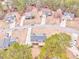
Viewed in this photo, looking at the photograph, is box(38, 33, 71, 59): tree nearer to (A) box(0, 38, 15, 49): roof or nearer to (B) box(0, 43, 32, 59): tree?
(B) box(0, 43, 32, 59): tree

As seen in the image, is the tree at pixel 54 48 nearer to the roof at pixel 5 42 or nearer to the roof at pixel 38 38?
the roof at pixel 38 38

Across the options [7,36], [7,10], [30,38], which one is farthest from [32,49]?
[7,10]

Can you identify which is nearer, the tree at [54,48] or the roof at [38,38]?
the tree at [54,48]

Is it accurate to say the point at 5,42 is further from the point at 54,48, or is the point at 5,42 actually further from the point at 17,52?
the point at 54,48

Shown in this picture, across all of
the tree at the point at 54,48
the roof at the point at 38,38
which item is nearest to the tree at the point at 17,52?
the tree at the point at 54,48

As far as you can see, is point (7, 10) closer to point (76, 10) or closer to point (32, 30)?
point (32, 30)

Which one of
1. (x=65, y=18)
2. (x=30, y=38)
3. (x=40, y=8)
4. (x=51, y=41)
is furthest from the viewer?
(x=40, y=8)

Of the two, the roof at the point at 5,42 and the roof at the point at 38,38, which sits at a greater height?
the roof at the point at 38,38
